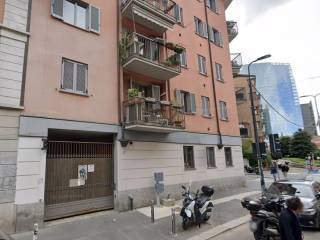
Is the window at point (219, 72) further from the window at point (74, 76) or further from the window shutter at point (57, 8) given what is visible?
the window shutter at point (57, 8)

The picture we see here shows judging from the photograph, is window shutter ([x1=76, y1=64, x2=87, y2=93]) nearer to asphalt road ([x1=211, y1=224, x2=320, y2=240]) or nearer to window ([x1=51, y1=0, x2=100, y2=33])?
window ([x1=51, y1=0, x2=100, y2=33])

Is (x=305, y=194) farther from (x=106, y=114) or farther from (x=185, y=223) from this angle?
(x=106, y=114)

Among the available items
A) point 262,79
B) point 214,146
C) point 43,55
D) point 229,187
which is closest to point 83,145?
point 43,55

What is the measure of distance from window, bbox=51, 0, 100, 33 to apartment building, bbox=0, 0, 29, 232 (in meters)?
1.32

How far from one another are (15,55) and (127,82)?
5.35m

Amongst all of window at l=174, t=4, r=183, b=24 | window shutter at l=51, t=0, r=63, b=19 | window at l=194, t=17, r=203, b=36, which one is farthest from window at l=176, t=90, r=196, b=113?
window shutter at l=51, t=0, r=63, b=19

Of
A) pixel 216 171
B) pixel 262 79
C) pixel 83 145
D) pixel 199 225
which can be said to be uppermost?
pixel 262 79

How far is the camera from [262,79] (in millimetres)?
25547

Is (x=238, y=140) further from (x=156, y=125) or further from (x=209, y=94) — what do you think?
(x=156, y=125)

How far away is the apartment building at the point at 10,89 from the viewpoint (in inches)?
313

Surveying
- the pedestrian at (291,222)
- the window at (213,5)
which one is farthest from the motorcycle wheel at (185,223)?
the window at (213,5)

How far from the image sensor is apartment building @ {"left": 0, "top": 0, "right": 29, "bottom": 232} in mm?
7945

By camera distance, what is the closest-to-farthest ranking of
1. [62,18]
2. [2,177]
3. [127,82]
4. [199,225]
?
1. [2,177]
2. [199,225]
3. [62,18]
4. [127,82]

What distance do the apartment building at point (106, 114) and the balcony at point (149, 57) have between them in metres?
0.06
